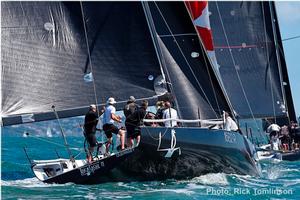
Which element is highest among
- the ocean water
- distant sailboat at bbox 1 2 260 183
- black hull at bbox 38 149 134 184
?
distant sailboat at bbox 1 2 260 183

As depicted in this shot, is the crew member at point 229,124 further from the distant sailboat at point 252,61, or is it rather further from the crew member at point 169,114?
the distant sailboat at point 252,61

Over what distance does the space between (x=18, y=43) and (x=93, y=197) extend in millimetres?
5194

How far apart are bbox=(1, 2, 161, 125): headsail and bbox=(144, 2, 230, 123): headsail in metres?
0.60

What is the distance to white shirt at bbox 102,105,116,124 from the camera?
1761cm

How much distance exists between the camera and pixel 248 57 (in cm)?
3612

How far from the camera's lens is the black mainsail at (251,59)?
3547 centimetres

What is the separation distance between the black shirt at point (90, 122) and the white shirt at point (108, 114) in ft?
0.79

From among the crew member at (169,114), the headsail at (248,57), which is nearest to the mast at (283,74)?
the headsail at (248,57)

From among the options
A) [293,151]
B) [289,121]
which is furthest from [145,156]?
[289,121]

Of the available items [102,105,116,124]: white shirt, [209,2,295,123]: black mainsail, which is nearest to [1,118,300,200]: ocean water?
[102,105,116,124]: white shirt

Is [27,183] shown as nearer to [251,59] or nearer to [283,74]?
[251,59]

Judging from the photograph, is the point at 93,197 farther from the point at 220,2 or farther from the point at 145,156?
the point at 220,2

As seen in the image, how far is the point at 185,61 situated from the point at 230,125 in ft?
6.79

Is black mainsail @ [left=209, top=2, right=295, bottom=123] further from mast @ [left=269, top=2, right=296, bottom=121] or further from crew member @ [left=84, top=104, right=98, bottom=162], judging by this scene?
crew member @ [left=84, top=104, right=98, bottom=162]
